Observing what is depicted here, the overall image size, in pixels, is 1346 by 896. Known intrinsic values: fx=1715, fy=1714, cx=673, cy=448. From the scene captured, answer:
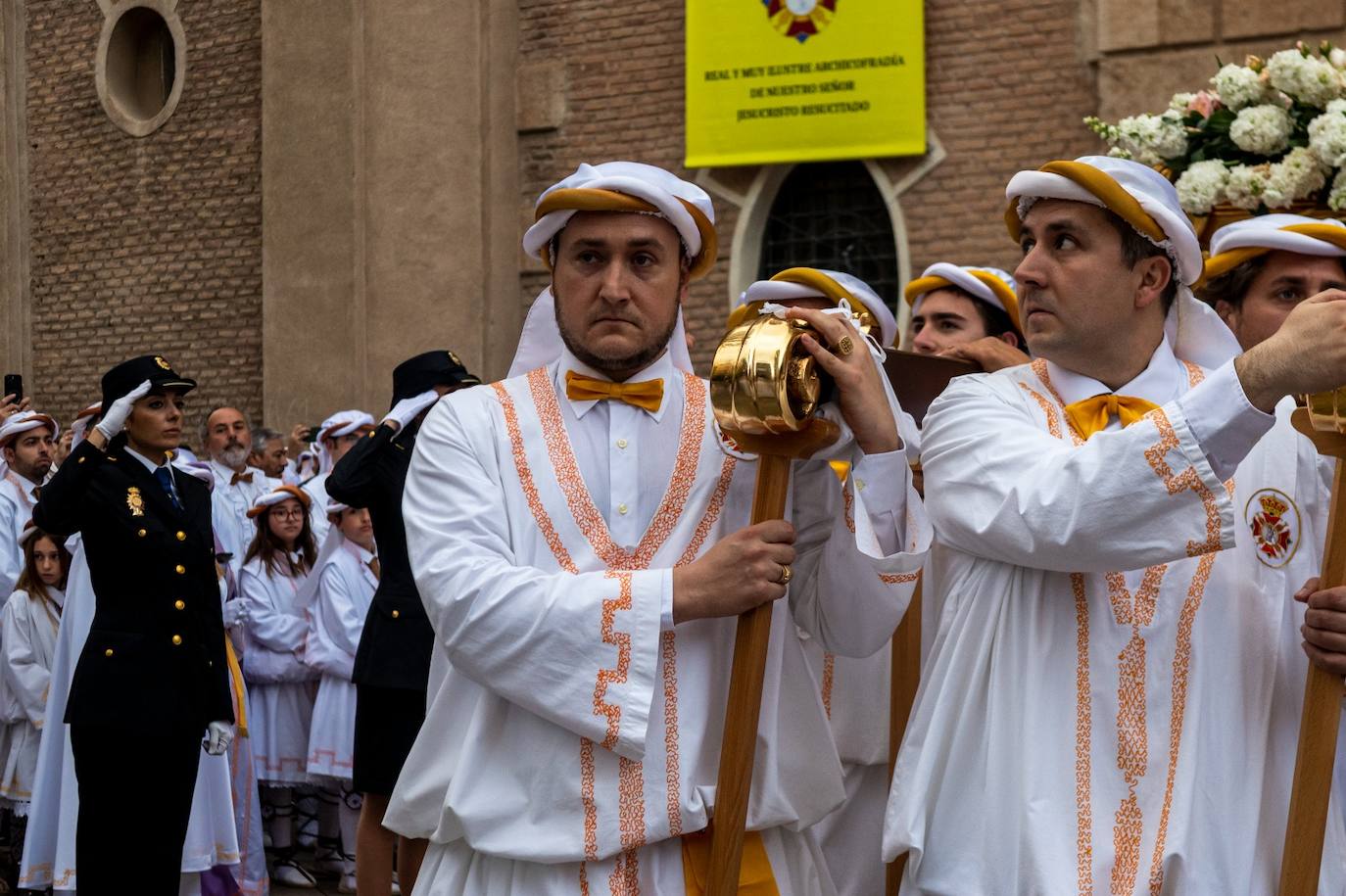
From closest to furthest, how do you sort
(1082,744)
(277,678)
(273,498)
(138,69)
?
(1082,744)
(277,678)
(273,498)
(138,69)

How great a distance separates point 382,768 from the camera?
6512mm

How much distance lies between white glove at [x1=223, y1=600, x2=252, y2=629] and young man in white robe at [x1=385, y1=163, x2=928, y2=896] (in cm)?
524

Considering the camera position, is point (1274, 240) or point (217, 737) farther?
point (217, 737)

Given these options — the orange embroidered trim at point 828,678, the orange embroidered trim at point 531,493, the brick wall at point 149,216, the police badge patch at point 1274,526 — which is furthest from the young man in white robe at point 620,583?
the brick wall at point 149,216

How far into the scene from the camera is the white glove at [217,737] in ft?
21.5

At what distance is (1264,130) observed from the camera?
4625mm

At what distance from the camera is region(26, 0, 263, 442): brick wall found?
15.9 m

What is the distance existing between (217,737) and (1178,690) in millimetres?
4612

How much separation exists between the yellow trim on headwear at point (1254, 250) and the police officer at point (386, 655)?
3402 millimetres

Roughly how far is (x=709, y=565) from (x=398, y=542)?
401 centimetres

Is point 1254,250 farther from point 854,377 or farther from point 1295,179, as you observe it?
point 854,377

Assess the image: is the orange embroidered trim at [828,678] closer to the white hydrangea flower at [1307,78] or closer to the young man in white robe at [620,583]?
the young man in white robe at [620,583]

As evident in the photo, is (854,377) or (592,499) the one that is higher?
(854,377)

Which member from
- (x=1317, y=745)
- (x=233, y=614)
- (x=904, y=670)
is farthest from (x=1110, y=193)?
(x=233, y=614)
